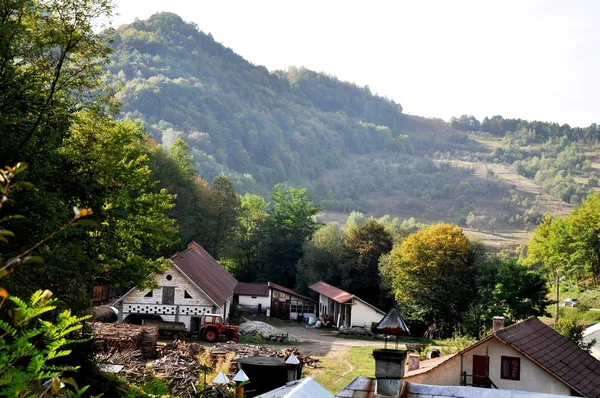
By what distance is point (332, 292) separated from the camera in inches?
2350

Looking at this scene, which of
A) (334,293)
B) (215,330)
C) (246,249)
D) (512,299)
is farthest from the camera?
(246,249)

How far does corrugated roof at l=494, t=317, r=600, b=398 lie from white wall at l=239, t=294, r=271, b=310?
3801cm

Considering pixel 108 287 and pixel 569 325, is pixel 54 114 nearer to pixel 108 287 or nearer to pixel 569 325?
pixel 569 325

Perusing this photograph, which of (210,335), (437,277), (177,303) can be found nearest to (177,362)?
(210,335)

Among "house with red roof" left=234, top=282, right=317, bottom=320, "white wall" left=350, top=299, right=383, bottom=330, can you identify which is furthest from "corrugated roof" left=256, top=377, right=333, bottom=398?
"house with red roof" left=234, top=282, right=317, bottom=320

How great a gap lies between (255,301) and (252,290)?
141 centimetres

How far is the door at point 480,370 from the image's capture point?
82.5 ft

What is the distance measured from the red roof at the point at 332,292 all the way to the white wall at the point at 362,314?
0.96 meters

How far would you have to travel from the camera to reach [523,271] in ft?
146

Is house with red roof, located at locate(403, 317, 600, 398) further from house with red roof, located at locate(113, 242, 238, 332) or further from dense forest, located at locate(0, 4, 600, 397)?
house with red roof, located at locate(113, 242, 238, 332)

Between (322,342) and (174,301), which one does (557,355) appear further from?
(174,301)

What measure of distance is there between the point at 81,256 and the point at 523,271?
1248 inches

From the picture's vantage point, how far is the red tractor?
41.2 meters

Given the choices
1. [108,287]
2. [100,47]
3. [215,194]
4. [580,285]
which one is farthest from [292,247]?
[100,47]
